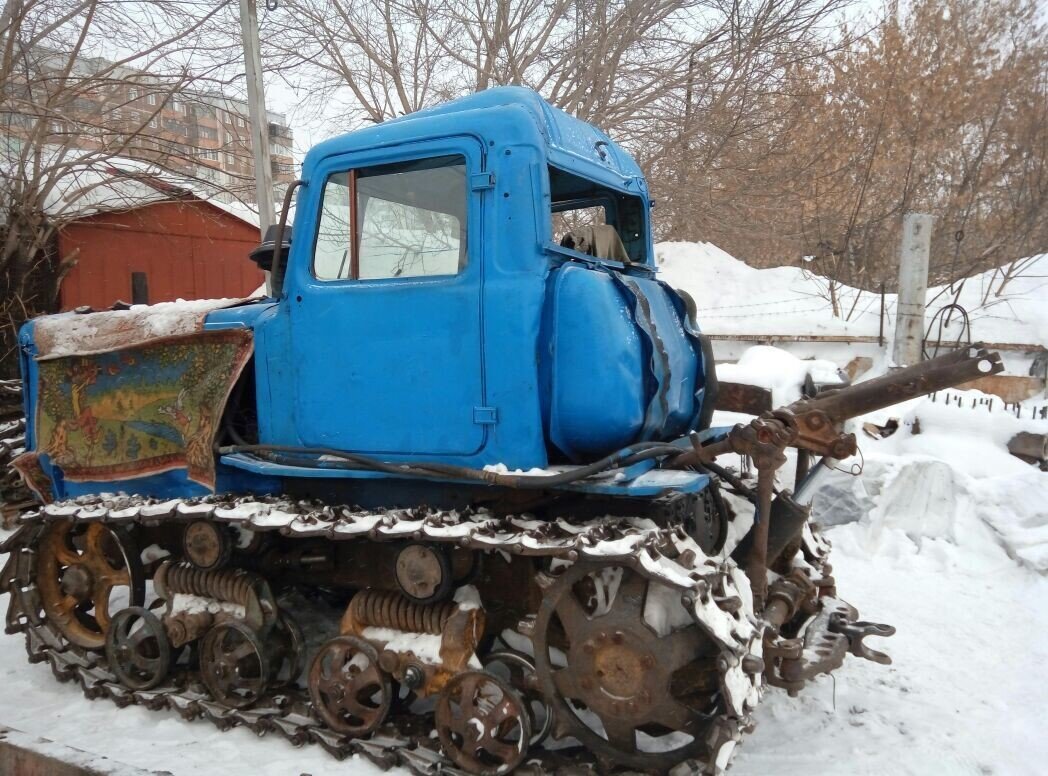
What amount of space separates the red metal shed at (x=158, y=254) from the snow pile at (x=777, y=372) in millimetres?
8257

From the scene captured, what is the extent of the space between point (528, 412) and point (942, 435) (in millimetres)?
5488

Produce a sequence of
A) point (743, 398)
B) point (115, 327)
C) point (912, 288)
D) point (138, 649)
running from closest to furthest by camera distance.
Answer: point (138, 649), point (115, 327), point (743, 398), point (912, 288)

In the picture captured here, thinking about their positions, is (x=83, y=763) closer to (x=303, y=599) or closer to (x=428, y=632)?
(x=428, y=632)

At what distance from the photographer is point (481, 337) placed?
3.42 m

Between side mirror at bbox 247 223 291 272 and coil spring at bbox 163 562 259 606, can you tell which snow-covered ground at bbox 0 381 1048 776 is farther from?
side mirror at bbox 247 223 291 272

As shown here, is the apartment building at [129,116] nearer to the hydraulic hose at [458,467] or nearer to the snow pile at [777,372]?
the snow pile at [777,372]

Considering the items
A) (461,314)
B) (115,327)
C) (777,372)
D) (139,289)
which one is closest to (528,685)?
(461,314)

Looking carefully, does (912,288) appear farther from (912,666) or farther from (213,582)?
(213,582)

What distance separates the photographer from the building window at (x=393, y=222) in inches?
142

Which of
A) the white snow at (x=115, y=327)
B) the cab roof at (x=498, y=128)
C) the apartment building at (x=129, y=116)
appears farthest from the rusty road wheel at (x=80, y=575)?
the apartment building at (x=129, y=116)

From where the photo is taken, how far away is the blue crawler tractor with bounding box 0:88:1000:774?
10.5 ft

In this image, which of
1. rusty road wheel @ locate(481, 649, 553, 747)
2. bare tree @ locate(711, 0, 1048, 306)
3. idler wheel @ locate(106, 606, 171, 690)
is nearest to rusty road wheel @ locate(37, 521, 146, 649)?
idler wheel @ locate(106, 606, 171, 690)

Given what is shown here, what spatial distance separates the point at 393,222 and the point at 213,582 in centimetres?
210

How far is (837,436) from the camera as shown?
3264mm
